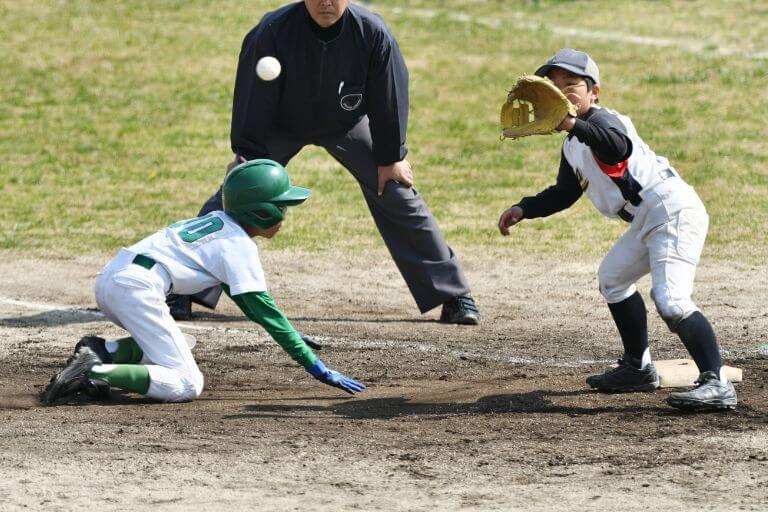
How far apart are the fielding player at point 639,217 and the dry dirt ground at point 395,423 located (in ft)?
0.95

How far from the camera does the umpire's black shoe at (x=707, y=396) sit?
5523mm

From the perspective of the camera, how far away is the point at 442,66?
646 inches

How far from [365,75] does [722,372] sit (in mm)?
2806

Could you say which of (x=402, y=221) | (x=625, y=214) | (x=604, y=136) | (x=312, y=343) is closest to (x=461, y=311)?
(x=402, y=221)

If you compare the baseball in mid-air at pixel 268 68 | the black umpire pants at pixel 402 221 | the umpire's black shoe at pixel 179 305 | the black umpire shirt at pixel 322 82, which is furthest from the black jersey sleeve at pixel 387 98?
the umpire's black shoe at pixel 179 305

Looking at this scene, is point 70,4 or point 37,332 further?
point 70,4

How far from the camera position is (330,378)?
18.4 feet

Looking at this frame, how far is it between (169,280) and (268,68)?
1.77m

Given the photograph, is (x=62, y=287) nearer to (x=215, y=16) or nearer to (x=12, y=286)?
(x=12, y=286)

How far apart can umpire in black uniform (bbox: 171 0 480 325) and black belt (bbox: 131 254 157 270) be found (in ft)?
5.10

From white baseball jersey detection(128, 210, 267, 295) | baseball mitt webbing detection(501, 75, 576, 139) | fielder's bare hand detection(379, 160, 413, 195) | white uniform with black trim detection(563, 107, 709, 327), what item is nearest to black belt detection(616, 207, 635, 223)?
white uniform with black trim detection(563, 107, 709, 327)

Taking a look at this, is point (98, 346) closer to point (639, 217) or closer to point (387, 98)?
point (387, 98)

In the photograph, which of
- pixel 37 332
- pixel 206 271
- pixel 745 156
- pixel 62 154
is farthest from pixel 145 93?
pixel 206 271

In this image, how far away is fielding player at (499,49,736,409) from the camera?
556cm
